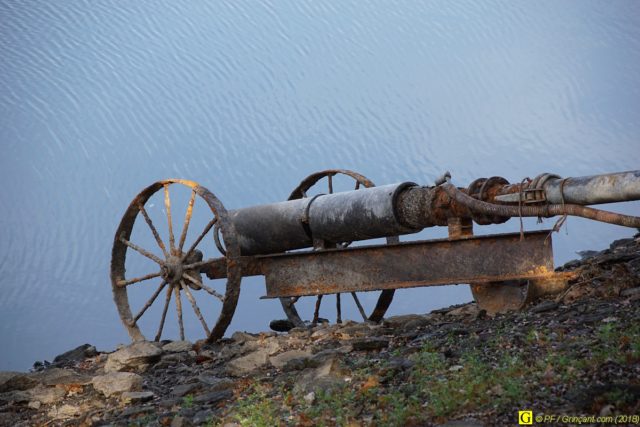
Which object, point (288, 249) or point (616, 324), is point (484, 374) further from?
point (288, 249)

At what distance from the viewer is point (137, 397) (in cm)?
763

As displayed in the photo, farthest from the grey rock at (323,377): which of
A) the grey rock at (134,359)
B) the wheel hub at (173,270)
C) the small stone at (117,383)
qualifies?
the wheel hub at (173,270)

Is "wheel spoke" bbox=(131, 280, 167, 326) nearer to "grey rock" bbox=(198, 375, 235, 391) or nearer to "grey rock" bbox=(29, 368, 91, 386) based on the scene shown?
"grey rock" bbox=(29, 368, 91, 386)

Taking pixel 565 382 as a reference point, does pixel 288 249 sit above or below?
above

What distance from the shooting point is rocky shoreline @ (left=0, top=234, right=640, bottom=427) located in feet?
18.2

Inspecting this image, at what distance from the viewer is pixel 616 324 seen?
6648 millimetres

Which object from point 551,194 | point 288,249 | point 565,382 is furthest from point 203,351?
point 565,382

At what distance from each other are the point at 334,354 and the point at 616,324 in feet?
7.23

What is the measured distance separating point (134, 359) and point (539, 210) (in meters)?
4.10

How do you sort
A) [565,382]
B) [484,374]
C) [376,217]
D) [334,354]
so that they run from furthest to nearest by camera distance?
[376,217] < [334,354] < [484,374] < [565,382]

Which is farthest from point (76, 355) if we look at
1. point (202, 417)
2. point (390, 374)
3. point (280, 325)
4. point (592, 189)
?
point (592, 189)

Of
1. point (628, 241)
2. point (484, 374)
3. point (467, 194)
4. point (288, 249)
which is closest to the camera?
point (484, 374)

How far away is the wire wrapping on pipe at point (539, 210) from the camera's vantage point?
24.3ft

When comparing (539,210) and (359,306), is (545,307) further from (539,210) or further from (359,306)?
(359,306)
